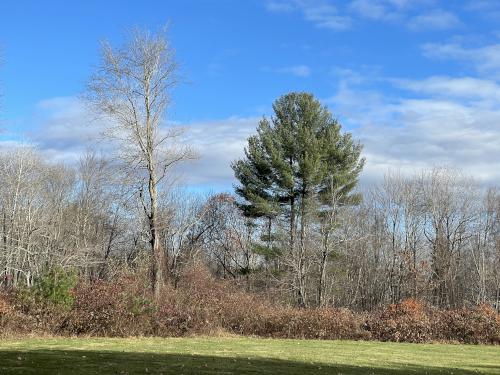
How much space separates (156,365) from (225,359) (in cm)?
234

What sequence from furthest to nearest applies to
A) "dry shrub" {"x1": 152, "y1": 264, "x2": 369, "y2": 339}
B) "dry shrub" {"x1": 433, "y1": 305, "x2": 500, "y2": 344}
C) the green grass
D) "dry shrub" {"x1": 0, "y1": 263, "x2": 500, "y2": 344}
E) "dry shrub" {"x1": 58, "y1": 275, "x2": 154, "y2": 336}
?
"dry shrub" {"x1": 433, "y1": 305, "x2": 500, "y2": 344} < "dry shrub" {"x1": 152, "y1": 264, "x2": 369, "y2": 339} < "dry shrub" {"x1": 0, "y1": 263, "x2": 500, "y2": 344} < "dry shrub" {"x1": 58, "y1": 275, "x2": 154, "y2": 336} < the green grass

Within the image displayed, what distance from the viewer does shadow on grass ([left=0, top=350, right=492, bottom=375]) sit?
10117 millimetres

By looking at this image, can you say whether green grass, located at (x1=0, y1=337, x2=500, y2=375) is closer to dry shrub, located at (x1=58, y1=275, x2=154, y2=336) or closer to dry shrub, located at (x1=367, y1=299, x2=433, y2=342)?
dry shrub, located at (x1=58, y1=275, x2=154, y2=336)

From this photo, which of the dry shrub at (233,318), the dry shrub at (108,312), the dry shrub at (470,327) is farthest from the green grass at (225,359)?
the dry shrub at (470,327)

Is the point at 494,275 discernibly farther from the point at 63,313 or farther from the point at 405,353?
the point at 63,313

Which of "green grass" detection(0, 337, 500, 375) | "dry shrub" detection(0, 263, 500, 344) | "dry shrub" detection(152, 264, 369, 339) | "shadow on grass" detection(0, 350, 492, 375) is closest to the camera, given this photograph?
"shadow on grass" detection(0, 350, 492, 375)

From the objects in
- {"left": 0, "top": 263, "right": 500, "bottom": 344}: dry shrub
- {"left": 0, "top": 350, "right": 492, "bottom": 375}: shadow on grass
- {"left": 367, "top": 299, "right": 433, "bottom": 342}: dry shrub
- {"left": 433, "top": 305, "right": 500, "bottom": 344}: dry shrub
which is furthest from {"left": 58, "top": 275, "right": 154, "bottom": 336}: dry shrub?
{"left": 433, "top": 305, "right": 500, "bottom": 344}: dry shrub

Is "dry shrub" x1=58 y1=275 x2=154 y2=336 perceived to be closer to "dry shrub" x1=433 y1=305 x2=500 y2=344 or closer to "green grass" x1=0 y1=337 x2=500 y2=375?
"green grass" x1=0 y1=337 x2=500 y2=375

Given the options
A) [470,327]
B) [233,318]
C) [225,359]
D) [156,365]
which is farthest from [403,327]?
[156,365]

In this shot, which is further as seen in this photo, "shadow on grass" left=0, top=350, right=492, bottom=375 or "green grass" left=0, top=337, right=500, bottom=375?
"green grass" left=0, top=337, right=500, bottom=375

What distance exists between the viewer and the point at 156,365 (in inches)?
441

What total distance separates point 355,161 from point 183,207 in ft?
54.7

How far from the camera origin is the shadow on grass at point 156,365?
33.2 feet

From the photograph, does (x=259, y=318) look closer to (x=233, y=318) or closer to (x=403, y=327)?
(x=233, y=318)
